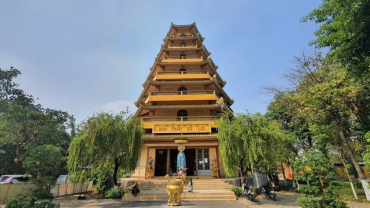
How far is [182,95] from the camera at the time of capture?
1641 cm

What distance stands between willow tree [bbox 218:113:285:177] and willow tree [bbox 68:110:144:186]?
4932 millimetres

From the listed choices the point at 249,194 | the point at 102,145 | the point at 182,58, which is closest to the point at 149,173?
the point at 102,145

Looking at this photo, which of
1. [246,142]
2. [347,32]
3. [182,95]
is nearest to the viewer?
[347,32]

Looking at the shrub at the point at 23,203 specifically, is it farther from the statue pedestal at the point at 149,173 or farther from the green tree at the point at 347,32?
the green tree at the point at 347,32

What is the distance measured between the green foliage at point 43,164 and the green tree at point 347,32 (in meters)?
12.5

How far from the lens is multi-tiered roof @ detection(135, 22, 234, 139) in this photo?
14.8 m

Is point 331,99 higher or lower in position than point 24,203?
higher

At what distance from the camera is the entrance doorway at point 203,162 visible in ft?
46.4

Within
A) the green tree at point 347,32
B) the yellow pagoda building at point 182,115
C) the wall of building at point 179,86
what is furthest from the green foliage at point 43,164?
the green tree at point 347,32

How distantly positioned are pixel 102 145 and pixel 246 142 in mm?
7054

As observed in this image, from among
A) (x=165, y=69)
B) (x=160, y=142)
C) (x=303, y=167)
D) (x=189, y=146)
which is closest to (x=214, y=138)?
(x=189, y=146)

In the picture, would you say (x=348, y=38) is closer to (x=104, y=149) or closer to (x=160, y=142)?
(x=104, y=149)

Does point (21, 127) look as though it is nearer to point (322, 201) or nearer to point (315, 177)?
point (315, 177)

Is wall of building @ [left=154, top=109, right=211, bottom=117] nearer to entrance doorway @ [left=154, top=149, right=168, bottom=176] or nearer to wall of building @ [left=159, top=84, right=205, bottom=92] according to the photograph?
wall of building @ [left=159, top=84, right=205, bottom=92]
